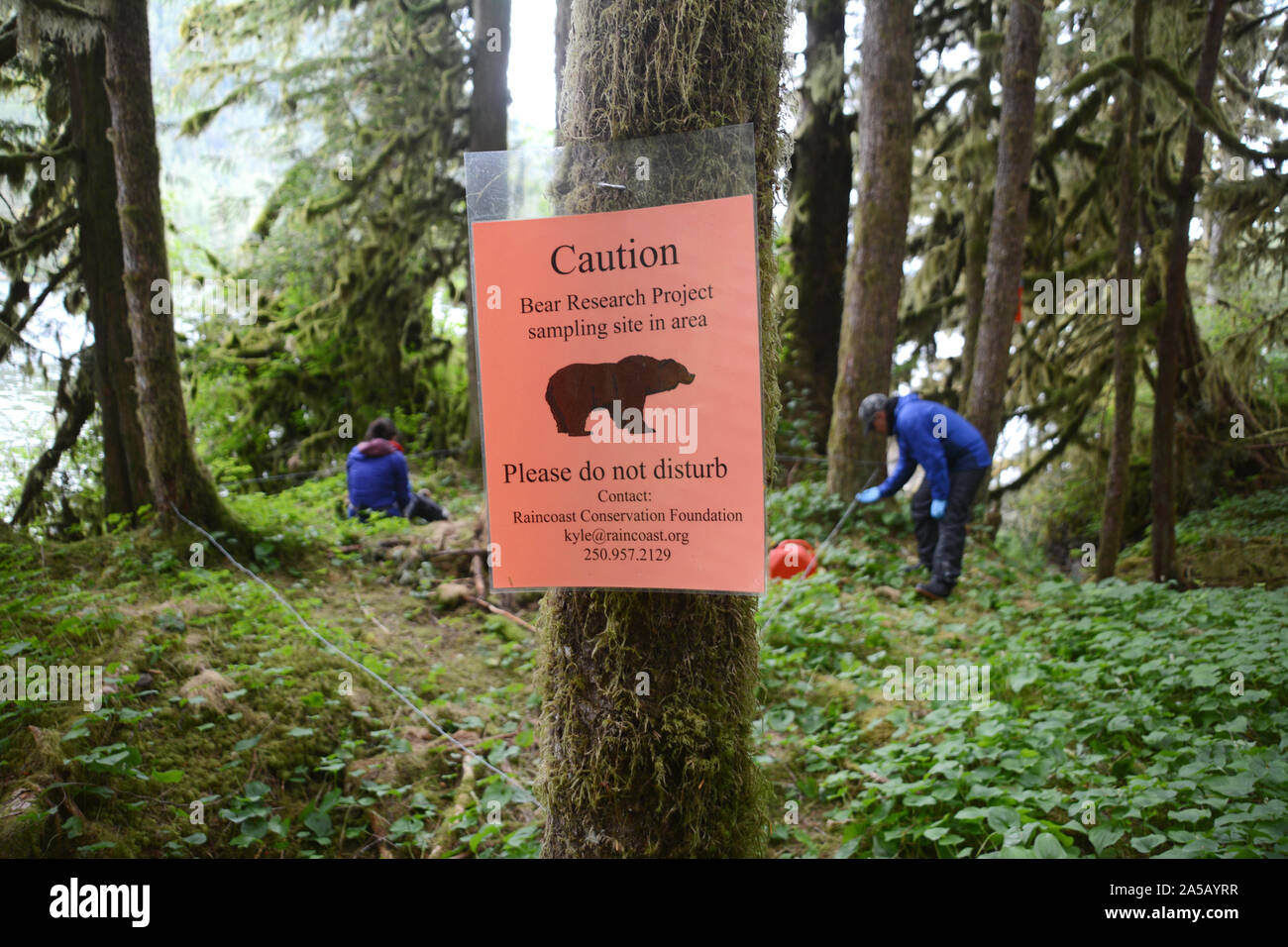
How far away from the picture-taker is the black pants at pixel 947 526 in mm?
7168

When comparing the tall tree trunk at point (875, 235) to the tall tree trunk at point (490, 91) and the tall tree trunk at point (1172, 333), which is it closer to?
the tall tree trunk at point (1172, 333)

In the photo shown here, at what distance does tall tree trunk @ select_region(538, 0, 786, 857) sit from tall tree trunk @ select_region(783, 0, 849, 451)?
9.62 metres

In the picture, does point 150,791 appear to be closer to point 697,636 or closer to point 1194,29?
point 697,636

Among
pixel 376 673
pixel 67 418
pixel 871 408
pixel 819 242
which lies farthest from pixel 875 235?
pixel 67 418

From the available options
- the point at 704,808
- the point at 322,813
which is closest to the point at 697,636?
the point at 704,808

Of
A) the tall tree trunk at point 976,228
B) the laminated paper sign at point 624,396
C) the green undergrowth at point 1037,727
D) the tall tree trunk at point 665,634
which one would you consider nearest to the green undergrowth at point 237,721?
the tall tree trunk at point 665,634

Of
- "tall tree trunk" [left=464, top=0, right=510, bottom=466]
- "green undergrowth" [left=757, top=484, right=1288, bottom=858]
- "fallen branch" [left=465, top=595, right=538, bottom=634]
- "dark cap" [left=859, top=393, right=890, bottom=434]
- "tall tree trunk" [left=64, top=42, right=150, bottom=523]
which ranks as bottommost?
"green undergrowth" [left=757, top=484, right=1288, bottom=858]

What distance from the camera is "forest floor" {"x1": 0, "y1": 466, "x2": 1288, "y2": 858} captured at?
3148mm

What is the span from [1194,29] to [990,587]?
22.9 ft

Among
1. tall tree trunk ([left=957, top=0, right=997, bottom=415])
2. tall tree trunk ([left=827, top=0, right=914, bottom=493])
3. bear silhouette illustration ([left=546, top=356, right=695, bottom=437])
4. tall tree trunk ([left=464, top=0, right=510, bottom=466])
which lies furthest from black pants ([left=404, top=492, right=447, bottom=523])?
bear silhouette illustration ([left=546, top=356, right=695, bottom=437])

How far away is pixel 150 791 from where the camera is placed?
3324mm

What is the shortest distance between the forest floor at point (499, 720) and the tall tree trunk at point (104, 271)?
110 cm

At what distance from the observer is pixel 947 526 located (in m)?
7.23

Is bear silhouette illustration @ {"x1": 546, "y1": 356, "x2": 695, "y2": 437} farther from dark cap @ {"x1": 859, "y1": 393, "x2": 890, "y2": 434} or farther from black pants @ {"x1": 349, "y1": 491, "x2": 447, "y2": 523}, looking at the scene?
black pants @ {"x1": 349, "y1": 491, "x2": 447, "y2": 523}
